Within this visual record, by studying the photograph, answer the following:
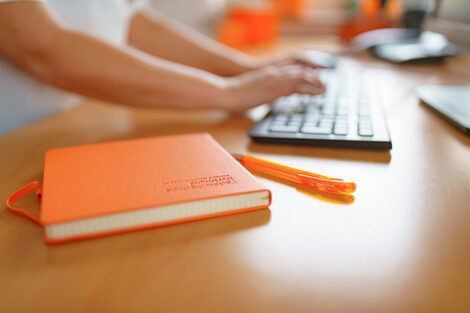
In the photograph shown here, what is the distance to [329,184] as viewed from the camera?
41 cm

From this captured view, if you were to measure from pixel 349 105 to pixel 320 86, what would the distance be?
2.7 inches

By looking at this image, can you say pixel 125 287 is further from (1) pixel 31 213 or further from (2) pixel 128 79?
(2) pixel 128 79

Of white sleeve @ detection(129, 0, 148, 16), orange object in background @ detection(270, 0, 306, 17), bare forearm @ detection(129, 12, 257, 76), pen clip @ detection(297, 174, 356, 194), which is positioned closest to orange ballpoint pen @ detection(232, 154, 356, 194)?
pen clip @ detection(297, 174, 356, 194)

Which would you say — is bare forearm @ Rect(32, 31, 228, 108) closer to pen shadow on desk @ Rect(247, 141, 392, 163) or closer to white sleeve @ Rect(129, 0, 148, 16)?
pen shadow on desk @ Rect(247, 141, 392, 163)

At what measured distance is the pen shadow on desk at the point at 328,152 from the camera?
1.61ft

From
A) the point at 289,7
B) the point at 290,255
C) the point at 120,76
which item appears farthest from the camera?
the point at 289,7

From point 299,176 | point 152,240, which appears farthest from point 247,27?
point 152,240

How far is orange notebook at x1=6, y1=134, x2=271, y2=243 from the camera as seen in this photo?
0.33 metres

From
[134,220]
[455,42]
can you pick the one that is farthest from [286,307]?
[455,42]

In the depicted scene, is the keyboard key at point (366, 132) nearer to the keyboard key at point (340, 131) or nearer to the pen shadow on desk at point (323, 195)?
the keyboard key at point (340, 131)

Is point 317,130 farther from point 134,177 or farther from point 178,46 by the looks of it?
point 178,46

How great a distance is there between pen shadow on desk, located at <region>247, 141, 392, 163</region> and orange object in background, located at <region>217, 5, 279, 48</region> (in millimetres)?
1152

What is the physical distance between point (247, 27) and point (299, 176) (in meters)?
1.34

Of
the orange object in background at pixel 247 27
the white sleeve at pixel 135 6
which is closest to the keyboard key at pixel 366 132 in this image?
the white sleeve at pixel 135 6
